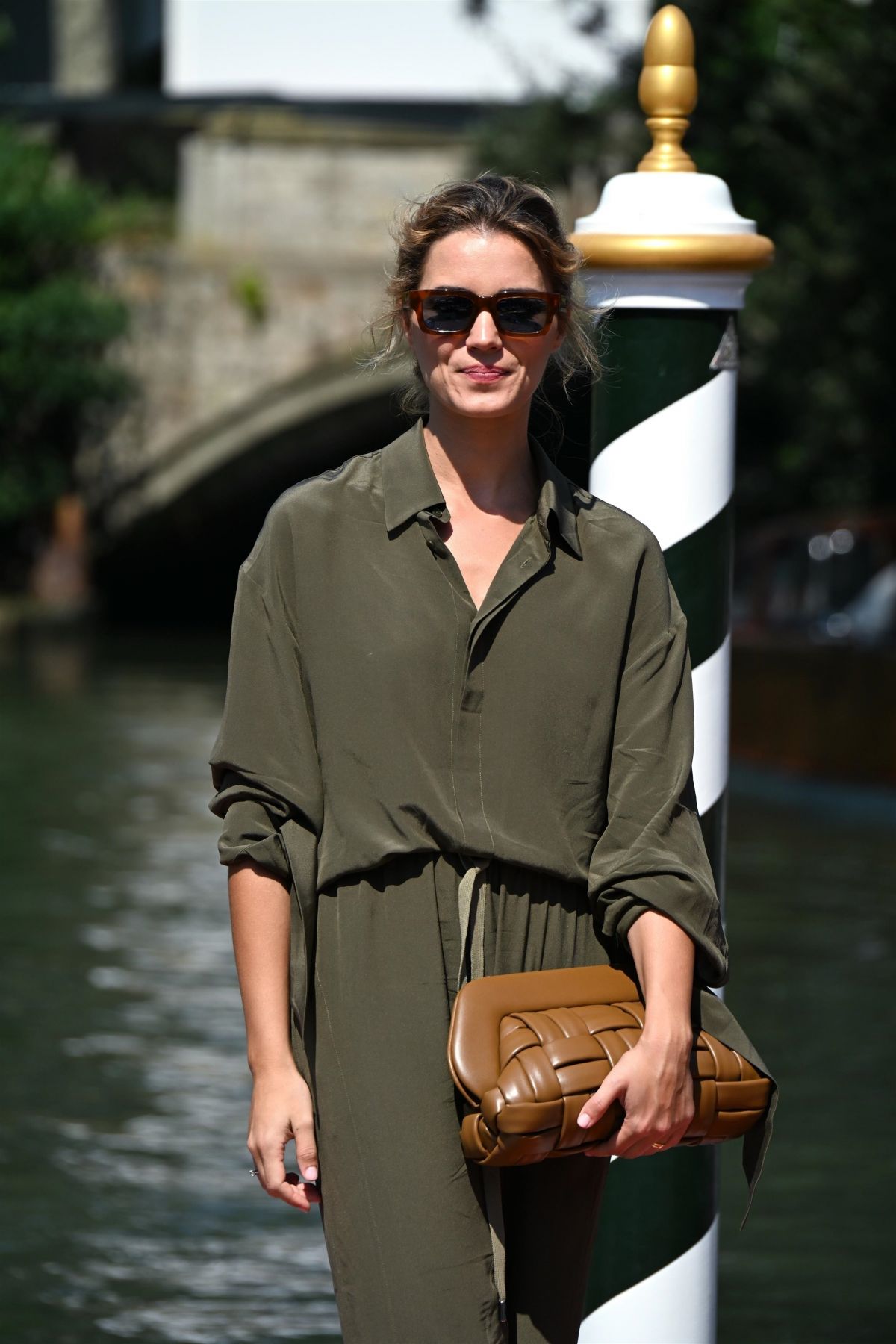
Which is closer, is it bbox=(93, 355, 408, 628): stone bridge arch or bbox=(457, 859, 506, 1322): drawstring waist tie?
bbox=(457, 859, 506, 1322): drawstring waist tie

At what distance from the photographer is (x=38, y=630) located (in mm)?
25047

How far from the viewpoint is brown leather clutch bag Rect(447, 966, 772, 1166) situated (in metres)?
2.20

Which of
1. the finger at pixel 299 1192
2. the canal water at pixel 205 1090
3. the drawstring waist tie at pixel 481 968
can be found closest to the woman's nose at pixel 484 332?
the drawstring waist tie at pixel 481 968

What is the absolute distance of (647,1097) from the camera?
2256 mm

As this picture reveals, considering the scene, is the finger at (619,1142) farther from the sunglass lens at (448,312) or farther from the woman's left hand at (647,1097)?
the sunglass lens at (448,312)

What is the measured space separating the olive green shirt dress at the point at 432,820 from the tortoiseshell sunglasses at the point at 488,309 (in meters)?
0.16

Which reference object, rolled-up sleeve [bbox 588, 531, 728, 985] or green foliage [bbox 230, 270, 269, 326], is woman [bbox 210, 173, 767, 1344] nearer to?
rolled-up sleeve [bbox 588, 531, 728, 985]

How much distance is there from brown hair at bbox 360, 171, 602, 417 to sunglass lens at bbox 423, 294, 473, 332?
0.04 metres

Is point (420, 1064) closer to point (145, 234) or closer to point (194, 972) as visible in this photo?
point (194, 972)

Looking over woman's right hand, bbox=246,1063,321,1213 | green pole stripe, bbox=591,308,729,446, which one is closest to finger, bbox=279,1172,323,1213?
woman's right hand, bbox=246,1063,321,1213

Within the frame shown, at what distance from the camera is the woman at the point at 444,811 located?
7.60 ft

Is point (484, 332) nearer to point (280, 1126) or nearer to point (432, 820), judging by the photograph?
point (432, 820)

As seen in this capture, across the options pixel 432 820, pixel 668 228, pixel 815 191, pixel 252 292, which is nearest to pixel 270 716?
pixel 432 820

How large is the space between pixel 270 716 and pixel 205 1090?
3744 millimetres
